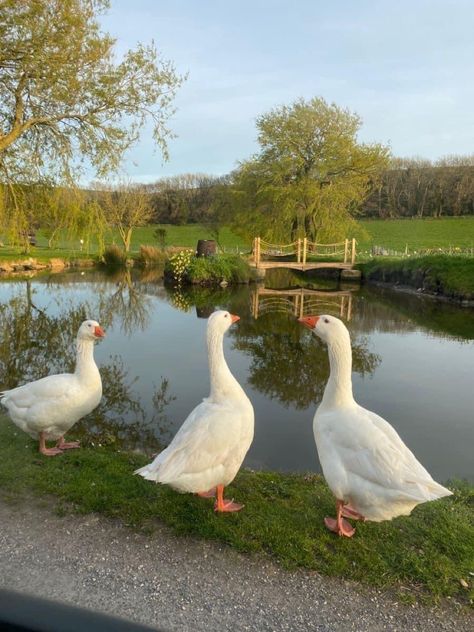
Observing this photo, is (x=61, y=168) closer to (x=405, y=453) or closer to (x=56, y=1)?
(x=56, y=1)

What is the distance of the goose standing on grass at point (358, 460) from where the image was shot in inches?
140

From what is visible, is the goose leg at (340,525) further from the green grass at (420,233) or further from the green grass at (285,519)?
the green grass at (420,233)

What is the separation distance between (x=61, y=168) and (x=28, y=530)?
8616 mm

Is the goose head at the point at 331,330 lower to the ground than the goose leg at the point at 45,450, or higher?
higher

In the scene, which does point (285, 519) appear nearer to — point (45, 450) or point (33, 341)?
point (45, 450)

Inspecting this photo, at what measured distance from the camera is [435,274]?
25.0 m

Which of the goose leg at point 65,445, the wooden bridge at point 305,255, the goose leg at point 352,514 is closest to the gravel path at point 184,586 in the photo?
the goose leg at point 352,514

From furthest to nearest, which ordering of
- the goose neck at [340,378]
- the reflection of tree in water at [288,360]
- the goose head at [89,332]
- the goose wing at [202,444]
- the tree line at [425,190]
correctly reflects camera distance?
1. the tree line at [425,190]
2. the reflection of tree in water at [288,360]
3. the goose head at [89,332]
4. the goose neck at [340,378]
5. the goose wing at [202,444]

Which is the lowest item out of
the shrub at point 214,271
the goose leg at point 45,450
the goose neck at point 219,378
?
the goose leg at point 45,450

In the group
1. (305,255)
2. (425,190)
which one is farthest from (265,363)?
(425,190)

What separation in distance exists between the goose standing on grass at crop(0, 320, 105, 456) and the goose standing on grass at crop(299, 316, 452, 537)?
9.91 feet

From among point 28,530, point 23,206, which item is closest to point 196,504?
point 28,530

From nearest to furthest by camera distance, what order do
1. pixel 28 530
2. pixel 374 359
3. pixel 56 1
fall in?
1. pixel 28 530
2. pixel 56 1
3. pixel 374 359

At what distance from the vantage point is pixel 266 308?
2012cm
